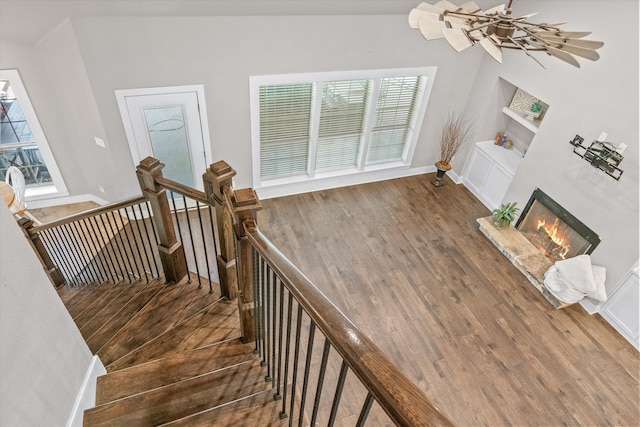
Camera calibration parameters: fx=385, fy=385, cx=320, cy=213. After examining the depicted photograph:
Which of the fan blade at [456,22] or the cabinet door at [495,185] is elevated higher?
the fan blade at [456,22]

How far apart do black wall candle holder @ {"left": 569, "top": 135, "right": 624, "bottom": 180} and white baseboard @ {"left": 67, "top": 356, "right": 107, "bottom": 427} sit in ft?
16.1

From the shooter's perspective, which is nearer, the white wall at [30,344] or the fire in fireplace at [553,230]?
the white wall at [30,344]

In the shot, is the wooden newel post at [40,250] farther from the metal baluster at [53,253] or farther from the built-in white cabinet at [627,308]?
the built-in white cabinet at [627,308]

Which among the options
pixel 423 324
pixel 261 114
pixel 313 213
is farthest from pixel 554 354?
pixel 261 114

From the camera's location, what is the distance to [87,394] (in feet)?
6.53

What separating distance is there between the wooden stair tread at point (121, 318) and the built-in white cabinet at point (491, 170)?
4.86m

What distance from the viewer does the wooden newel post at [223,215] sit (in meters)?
2.14

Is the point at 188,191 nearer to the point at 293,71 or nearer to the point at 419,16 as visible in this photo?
the point at 419,16

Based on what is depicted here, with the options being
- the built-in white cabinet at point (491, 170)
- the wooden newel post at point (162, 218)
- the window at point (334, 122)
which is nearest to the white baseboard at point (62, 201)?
the window at point (334, 122)

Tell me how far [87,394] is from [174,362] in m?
0.43

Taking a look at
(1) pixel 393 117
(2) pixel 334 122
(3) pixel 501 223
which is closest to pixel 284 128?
(2) pixel 334 122

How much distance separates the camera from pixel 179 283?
118 inches

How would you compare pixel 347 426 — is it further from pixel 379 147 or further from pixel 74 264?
pixel 379 147

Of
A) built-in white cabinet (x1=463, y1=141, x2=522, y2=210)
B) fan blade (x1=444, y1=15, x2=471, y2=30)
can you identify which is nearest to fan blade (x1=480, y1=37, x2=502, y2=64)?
fan blade (x1=444, y1=15, x2=471, y2=30)
